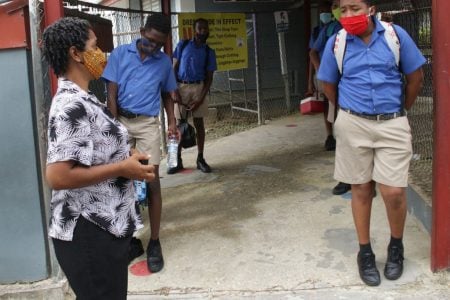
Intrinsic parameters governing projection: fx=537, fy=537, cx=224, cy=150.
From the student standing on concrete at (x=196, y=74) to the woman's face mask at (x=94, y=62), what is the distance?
13.7 ft

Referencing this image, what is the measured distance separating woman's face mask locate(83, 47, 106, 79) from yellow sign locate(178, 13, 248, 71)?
20.9 feet

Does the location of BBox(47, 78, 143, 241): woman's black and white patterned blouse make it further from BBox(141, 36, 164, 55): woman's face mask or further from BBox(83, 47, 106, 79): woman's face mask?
BBox(141, 36, 164, 55): woman's face mask

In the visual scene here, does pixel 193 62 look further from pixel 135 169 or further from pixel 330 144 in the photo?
pixel 135 169

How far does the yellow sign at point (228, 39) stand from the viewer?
342 inches

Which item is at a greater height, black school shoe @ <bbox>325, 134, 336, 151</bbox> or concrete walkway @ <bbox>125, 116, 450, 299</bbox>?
black school shoe @ <bbox>325, 134, 336, 151</bbox>

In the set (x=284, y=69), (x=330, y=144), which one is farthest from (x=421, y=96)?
(x=284, y=69)

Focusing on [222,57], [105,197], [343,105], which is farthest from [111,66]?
[222,57]

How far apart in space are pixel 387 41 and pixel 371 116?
46 cm

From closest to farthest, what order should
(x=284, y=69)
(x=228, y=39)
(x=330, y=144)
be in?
(x=330, y=144) → (x=228, y=39) → (x=284, y=69)

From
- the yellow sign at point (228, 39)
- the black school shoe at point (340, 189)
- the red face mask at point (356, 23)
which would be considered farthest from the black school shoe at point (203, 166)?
the red face mask at point (356, 23)

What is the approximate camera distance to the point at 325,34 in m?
5.72

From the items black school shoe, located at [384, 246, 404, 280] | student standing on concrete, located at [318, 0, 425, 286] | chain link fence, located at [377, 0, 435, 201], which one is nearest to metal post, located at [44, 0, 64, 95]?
student standing on concrete, located at [318, 0, 425, 286]

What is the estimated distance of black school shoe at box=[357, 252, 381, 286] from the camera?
3.44 meters

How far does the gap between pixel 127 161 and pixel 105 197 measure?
0.59ft
